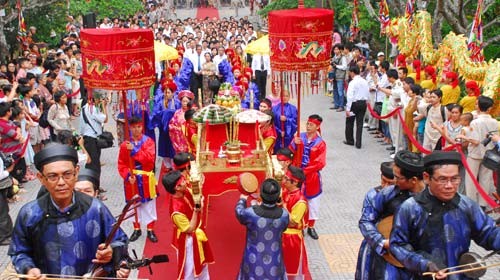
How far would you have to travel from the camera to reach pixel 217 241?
7.54m

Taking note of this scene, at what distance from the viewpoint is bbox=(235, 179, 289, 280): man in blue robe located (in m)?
5.21

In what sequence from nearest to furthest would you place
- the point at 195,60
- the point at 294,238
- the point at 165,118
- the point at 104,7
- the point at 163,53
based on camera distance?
the point at 294,238
the point at 165,118
the point at 163,53
the point at 195,60
the point at 104,7

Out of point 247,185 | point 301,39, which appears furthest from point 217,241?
A: point 301,39

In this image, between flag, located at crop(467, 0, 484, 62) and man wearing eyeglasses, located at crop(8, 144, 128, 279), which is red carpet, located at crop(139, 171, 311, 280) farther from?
flag, located at crop(467, 0, 484, 62)

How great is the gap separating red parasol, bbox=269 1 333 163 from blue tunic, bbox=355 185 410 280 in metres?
2.78

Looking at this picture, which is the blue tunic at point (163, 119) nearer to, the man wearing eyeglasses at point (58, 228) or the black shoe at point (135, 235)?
the black shoe at point (135, 235)

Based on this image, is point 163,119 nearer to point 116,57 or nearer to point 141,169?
point 141,169

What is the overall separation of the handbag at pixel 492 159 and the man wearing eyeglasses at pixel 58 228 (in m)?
5.45

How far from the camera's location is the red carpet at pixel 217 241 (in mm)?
6785

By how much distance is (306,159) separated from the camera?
7629 millimetres

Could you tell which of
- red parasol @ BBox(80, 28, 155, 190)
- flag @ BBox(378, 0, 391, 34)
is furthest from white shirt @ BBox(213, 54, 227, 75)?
red parasol @ BBox(80, 28, 155, 190)

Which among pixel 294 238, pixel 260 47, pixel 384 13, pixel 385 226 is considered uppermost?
pixel 384 13

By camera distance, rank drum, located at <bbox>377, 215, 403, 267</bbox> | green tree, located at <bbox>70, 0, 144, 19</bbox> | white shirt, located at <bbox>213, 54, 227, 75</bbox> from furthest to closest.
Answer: green tree, located at <bbox>70, 0, 144, 19</bbox>, white shirt, located at <bbox>213, 54, 227, 75</bbox>, drum, located at <bbox>377, 215, 403, 267</bbox>

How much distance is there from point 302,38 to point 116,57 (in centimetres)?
221
